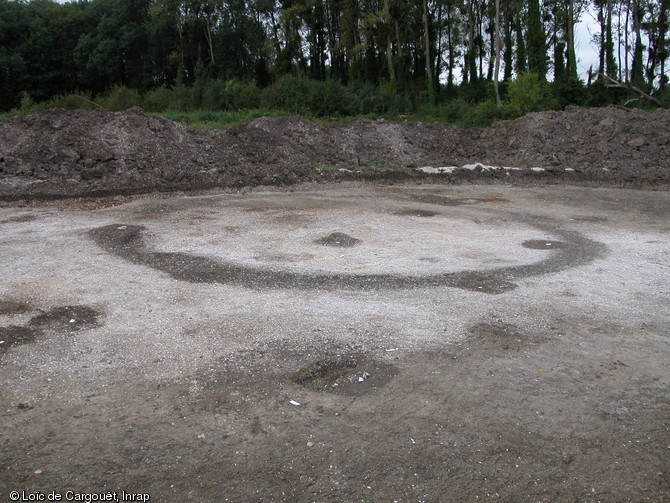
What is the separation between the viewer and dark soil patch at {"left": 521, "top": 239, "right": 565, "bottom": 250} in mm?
11195

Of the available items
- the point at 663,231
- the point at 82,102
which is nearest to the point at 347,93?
the point at 82,102

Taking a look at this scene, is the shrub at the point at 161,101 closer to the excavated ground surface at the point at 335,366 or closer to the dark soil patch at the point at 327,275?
the excavated ground surface at the point at 335,366

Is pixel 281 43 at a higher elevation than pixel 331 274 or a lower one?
higher

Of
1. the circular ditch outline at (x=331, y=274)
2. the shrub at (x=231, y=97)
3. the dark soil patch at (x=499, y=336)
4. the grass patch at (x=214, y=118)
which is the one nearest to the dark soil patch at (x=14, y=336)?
the circular ditch outline at (x=331, y=274)

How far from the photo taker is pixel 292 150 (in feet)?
66.3

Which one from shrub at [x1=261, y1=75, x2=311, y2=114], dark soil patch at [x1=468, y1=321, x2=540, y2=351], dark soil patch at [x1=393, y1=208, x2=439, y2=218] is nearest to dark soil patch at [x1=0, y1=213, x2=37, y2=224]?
dark soil patch at [x1=393, y1=208, x2=439, y2=218]

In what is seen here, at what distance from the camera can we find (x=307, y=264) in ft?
32.3

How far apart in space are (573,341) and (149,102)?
32878mm

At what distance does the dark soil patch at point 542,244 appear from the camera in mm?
11195

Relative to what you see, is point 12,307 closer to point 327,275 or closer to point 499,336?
point 327,275

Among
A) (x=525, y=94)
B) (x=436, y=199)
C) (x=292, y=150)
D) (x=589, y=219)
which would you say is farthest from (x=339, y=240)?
(x=525, y=94)

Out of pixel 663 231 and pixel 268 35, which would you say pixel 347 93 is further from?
pixel 663 231

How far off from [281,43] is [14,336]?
139 feet

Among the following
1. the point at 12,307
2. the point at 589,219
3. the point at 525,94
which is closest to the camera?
the point at 12,307
